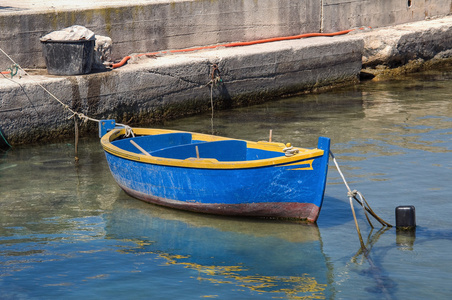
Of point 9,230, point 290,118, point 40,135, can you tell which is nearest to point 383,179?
point 290,118

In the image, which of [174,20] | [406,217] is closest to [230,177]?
[406,217]

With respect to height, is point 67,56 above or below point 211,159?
above

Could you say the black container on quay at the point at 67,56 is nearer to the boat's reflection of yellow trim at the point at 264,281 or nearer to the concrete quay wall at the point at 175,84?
the concrete quay wall at the point at 175,84

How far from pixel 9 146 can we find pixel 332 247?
5454 mm

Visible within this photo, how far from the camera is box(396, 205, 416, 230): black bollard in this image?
6.51 metres

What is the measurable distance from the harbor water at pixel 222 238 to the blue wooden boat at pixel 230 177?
0.18 meters

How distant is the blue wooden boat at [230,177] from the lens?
651 cm

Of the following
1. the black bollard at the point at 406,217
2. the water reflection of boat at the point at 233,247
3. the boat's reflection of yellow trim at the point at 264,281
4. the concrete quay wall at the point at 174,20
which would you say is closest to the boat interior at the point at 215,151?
the water reflection of boat at the point at 233,247

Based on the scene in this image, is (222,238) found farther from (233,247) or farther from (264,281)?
(264,281)

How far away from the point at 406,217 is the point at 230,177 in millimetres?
1764

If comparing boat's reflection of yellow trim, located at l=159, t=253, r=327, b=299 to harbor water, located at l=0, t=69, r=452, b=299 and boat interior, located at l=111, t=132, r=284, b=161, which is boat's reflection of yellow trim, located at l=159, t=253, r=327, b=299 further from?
boat interior, located at l=111, t=132, r=284, b=161

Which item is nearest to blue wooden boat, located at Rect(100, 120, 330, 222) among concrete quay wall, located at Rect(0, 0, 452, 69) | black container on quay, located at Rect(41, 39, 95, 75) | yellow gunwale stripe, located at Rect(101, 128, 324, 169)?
yellow gunwale stripe, located at Rect(101, 128, 324, 169)

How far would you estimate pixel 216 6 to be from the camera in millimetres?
12523

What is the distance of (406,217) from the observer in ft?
21.5
